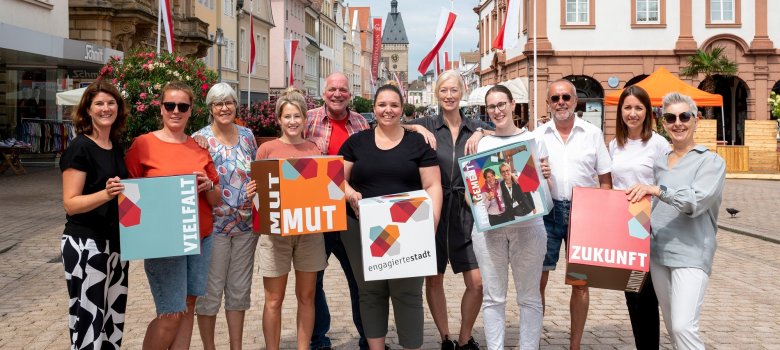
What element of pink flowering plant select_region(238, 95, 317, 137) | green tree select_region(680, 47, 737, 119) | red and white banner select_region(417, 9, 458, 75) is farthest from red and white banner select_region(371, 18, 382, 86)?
pink flowering plant select_region(238, 95, 317, 137)

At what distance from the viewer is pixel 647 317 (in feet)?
17.1

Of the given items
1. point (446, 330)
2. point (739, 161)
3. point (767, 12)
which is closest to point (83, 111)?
point (446, 330)

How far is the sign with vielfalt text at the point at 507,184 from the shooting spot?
4.74 meters

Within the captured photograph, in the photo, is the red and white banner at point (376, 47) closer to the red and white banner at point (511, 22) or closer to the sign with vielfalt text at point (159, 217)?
the red and white banner at point (511, 22)

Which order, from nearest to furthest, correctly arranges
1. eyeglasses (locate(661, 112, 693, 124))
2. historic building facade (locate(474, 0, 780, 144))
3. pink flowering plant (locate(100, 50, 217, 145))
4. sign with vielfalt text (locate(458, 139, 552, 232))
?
eyeglasses (locate(661, 112, 693, 124)) < sign with vielfalt text (locate(458, 139, 552, 232)) < pink flowering plant (locate(100, 50, 217, 145)) < historic building facade (locate(474, 0, 780, 144))

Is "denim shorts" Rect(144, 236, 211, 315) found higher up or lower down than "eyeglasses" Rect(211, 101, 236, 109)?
lower down

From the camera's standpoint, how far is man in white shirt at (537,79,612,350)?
5.38m

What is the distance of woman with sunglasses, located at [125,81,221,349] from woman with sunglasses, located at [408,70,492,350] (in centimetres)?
157

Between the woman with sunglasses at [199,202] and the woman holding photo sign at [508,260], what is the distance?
1.81m

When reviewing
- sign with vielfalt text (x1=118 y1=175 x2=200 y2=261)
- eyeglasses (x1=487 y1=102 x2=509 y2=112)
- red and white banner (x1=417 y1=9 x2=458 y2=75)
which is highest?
red and white banner (x1=417 y1=9 x2=458 y2=75)

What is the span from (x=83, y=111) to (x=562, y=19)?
33716 mm

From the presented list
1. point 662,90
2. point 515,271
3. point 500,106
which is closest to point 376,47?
point 662,90

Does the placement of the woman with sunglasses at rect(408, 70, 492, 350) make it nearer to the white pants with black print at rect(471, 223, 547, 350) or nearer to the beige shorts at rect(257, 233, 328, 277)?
the white pants with black print at rect(471, 223, 547, 350)

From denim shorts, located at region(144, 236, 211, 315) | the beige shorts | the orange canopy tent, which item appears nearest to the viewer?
denim shorts, located at region(144, 236, 211, 315)
